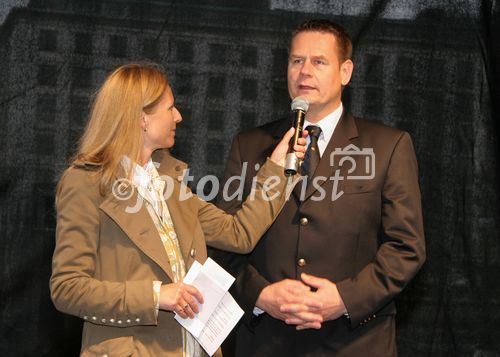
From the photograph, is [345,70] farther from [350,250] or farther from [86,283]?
[86,283]

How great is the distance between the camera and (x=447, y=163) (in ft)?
12.8

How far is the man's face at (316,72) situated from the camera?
2789mm

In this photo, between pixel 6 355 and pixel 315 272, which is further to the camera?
pixel 6 355

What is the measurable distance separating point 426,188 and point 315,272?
1467mm

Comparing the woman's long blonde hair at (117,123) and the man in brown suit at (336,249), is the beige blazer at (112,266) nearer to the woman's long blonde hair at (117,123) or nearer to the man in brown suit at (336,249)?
the woman's long blonde hair at (117,123)

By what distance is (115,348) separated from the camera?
235cm

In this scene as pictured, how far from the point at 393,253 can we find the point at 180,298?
0.73 meters

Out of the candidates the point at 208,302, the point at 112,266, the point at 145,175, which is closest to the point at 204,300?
the point at 208,302

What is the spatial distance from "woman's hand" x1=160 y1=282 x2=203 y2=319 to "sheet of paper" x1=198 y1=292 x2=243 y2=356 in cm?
11

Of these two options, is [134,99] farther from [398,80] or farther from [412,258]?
[398,80]

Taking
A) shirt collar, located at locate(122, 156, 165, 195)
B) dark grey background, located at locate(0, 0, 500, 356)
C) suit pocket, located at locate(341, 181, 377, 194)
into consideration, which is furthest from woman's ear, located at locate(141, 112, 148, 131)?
dark grey background, located at locate(0, 0, 500, 356)

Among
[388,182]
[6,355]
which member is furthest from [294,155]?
[6,355]

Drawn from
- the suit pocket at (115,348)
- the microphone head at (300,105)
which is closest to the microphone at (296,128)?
the microphone head at (300,105)

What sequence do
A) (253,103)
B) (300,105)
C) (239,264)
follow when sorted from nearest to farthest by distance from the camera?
(300,105)
(239,264)
(253,103)
